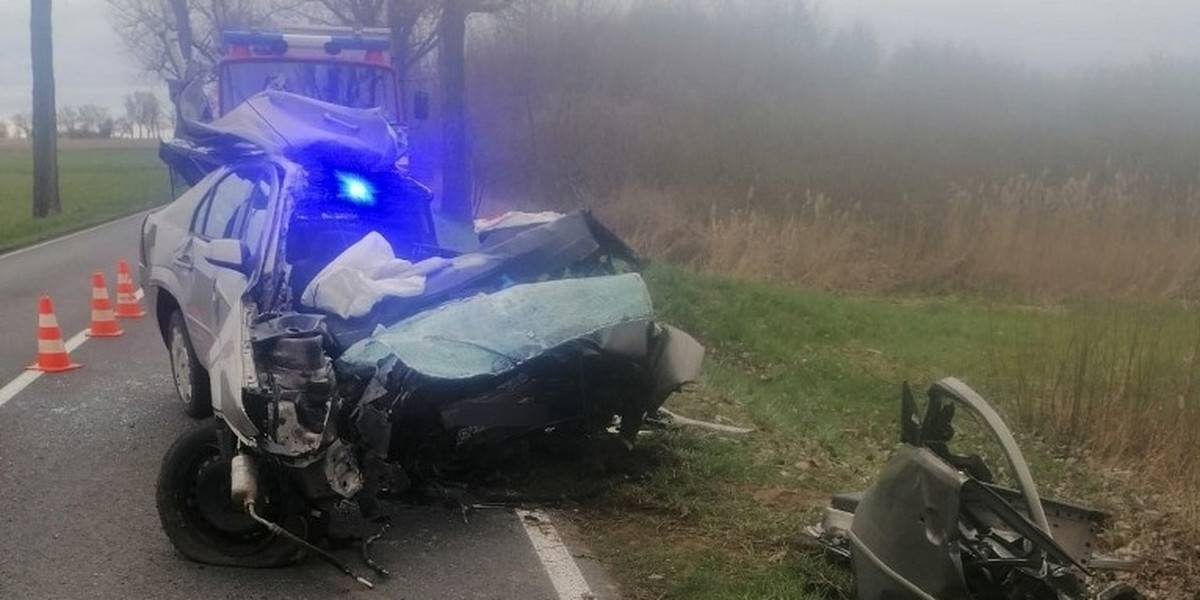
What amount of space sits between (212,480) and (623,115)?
23977 millimetres

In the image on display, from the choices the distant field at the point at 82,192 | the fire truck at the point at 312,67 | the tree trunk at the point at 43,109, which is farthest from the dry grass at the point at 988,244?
the tree trunk at the point at 43,109

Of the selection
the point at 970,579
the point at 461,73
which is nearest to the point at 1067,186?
the point at 461,73

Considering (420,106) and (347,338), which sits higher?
(420,106)

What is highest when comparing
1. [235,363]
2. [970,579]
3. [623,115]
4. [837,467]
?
[623,115]

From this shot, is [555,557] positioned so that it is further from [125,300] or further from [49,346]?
[125,300]

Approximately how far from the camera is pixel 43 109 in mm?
23141

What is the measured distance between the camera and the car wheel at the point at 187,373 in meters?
6.45

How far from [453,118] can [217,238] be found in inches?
382

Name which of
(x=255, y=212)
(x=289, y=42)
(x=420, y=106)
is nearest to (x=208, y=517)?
(x=255, y=212)

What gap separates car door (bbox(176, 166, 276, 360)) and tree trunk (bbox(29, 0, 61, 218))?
63.1ft

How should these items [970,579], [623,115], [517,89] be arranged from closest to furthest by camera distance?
1. [970,579]
2. [623,115]
3. [517,89]

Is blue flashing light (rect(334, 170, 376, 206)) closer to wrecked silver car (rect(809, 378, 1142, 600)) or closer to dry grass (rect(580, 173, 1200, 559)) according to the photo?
wrecked silver car (rect(809, 378, 1142, 600))

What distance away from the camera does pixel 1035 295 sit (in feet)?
41.3

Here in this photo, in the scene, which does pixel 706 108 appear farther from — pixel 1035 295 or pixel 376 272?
pixel 376 272
